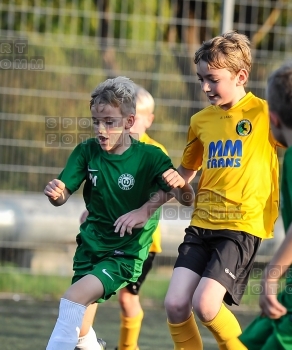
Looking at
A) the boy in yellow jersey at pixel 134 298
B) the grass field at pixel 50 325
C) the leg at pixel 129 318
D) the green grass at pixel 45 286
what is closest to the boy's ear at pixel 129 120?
the boy in yellow jersey at pixel 134 298

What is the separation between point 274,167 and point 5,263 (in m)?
3.96

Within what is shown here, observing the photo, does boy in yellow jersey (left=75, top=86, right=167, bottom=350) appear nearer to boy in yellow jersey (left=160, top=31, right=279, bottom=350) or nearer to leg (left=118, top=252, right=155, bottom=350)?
leg (left=118, top=252, right=155, bottom=350)

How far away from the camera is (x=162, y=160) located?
4.50 metres

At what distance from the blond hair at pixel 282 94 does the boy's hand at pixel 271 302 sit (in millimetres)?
601

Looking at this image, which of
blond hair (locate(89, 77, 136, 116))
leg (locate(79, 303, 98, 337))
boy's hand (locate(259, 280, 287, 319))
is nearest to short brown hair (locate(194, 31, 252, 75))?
blond hair (locate(89, 77, 136, 116))

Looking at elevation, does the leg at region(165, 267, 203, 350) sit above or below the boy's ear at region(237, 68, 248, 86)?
below

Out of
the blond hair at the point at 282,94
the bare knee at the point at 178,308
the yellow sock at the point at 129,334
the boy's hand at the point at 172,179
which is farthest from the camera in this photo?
the yellow sock at the point at 129,334

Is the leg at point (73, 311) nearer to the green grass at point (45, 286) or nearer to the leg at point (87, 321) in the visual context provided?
the leg at point (87, 321)

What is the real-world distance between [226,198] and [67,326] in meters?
1.02

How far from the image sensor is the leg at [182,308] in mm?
4199

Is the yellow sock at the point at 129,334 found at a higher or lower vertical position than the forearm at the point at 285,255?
lower

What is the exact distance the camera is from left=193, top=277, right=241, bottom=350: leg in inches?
161

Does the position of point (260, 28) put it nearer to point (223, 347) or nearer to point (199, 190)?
point (199, 190)

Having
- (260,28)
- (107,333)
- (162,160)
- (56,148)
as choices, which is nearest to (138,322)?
(107,333)
